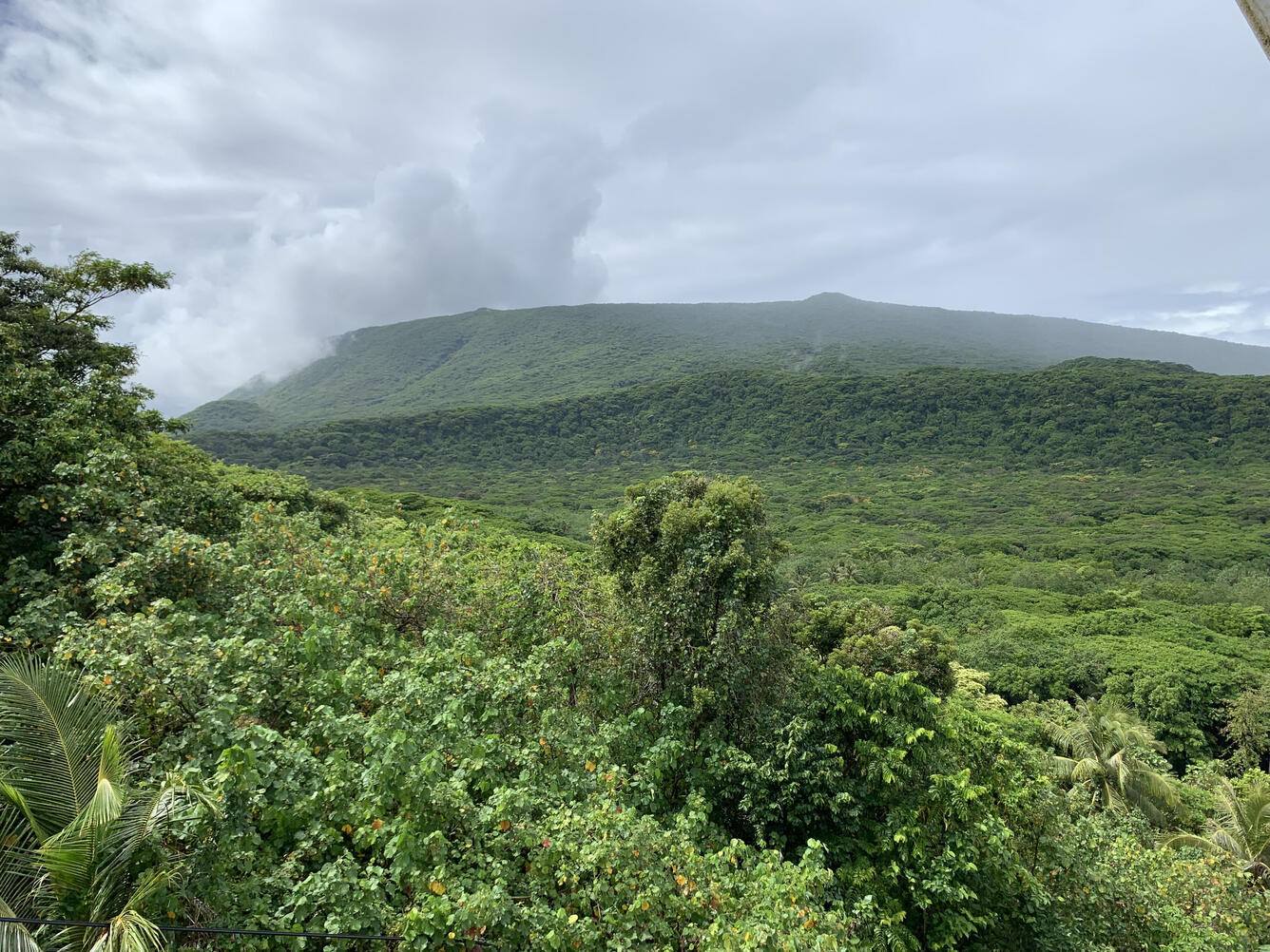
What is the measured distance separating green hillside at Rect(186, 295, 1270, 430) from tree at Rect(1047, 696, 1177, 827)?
401 feet

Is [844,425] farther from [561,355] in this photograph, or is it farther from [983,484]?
[561,355]

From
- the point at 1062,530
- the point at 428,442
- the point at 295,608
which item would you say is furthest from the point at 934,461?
the point at 295,608

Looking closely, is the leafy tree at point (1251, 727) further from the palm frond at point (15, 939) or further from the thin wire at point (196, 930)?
the palm frond at point (15, 939)

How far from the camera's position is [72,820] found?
3691 mm

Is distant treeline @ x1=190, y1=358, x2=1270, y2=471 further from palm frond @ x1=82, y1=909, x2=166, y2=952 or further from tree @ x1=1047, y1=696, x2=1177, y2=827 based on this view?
palm frond @ x1=82, y1=909, x2=166, y2=952

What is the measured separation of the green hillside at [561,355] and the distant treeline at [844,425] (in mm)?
17601

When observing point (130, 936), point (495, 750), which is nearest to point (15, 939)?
point (130, 936)

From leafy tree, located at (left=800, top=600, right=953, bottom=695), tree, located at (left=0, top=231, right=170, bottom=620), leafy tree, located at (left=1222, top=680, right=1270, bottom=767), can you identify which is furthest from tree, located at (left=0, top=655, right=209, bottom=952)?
leafy tree, located at (left=1222, top=680, right=1270, bottom=767)

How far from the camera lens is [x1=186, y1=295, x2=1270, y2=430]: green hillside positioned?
142 m

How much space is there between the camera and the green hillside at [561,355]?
141625 millimetres

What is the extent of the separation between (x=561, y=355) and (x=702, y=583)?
162 meters

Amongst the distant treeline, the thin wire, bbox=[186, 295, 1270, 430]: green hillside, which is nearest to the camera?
the thin wire

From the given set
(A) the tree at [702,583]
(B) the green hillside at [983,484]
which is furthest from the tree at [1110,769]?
(A) the tree at [702,583]

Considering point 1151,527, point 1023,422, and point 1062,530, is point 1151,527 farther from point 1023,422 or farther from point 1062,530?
point 1023,422
